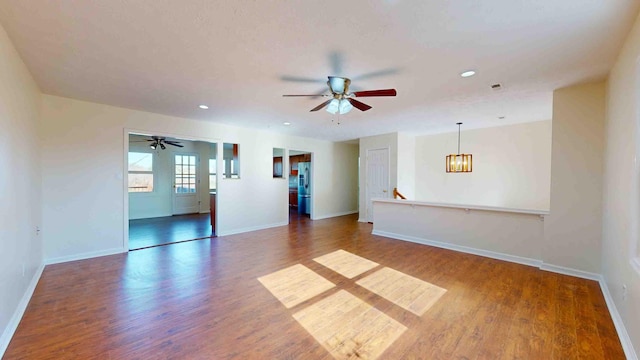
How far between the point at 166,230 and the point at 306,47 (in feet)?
18.6

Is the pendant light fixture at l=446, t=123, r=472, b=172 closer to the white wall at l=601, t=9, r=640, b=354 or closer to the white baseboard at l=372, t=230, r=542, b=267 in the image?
the white baseboard at l=372, t=230, r=542, b=267

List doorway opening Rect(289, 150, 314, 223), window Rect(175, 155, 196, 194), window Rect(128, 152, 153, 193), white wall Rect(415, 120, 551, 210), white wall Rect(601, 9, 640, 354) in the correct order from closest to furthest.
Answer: white wall Rect(601, 9, 640, 354)
white wall Rect(415, 120, 551, 210)
window Rect(128, 152, 153, 193)
doorway opening Rect(289, 150, 314, 223)
window Rect(175, 155, 196, 194)

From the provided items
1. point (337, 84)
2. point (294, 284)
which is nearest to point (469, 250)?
point (294, 284)

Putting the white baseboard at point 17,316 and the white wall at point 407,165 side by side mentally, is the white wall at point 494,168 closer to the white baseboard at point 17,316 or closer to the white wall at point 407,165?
the white wall at point 407,165

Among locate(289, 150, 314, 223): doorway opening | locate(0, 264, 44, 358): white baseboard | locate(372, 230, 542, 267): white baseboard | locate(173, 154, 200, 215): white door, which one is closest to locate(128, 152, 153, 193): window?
locate(173, 154, 200, 215): white door

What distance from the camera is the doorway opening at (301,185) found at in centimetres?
818

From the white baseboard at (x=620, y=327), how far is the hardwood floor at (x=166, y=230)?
5944 millimetres

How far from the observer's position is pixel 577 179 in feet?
10.8

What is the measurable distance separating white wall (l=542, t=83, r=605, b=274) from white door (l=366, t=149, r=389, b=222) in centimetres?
367

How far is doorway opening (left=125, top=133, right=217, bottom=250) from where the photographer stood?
22.2ft

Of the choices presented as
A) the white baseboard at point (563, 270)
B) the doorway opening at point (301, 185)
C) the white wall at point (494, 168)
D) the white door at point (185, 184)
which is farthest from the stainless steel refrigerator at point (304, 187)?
the white door at point (185, 184)

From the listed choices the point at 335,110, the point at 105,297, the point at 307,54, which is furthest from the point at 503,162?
the point at 105,297

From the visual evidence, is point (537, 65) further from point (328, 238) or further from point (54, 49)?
point (54, 49)

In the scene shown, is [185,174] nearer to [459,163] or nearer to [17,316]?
[17,316]
